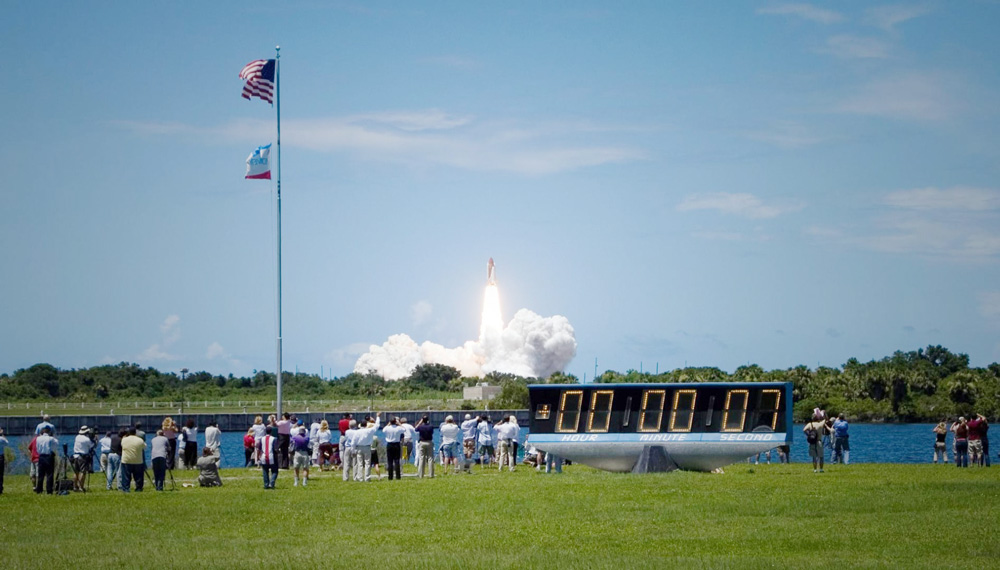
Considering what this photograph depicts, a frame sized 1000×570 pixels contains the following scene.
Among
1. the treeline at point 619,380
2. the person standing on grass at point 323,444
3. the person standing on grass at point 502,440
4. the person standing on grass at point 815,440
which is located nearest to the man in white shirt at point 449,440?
the person standing on grass at point 502,440

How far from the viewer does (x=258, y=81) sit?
159 ft

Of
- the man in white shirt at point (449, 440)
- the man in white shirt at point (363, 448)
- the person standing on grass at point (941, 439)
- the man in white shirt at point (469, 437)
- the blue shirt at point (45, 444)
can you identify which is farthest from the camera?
the person standing on grass at point (941, 439)

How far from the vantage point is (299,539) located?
75.5ft

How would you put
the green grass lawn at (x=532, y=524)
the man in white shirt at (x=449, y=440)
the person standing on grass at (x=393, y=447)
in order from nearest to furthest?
the green grass lawn at (x=532, y=524) < the person standing on grass at (x=393, y=447) < the man in white shirt at (x=449, y=440)

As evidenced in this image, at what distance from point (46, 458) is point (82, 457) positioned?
1163 mm

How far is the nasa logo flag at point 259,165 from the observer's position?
48344 mm

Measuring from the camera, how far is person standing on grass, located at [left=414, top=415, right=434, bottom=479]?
3809 centimetres

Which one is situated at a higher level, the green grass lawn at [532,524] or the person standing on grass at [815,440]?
the person standing on grass at [815,440]

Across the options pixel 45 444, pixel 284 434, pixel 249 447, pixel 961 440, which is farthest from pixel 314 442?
pixel 961 440

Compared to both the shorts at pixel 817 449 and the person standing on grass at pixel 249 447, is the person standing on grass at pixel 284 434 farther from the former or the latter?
the shorts at pixel 817 449

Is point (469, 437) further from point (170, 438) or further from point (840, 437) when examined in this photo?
point (840, 437)

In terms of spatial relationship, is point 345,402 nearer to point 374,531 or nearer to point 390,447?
point 390,447

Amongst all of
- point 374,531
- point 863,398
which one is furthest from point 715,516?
point 863,398

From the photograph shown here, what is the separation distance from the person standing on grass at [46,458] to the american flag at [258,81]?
1803cm
